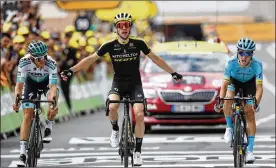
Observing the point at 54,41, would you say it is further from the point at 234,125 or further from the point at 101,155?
the point at 234,125

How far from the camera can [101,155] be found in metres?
19.8

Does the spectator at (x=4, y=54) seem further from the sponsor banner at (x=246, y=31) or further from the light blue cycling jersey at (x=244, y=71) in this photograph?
the sponsor banner at (x=246, y=31)

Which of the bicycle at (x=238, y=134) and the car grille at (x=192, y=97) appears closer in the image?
the bicycle at (x=238, y=134)

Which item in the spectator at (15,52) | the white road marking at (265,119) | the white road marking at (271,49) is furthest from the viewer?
the white road marking at (271,49)

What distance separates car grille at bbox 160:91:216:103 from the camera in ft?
73.8

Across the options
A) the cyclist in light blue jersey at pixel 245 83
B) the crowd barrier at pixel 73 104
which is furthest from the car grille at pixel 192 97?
the cyclist in light blue jersey at pixel 245 83

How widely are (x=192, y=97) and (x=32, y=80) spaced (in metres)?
6.47

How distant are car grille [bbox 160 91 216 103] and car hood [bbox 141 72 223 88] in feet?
0.55

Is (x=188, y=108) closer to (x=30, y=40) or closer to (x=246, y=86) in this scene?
(x=30, y=40)

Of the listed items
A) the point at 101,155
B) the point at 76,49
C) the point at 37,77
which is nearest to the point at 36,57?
the point at 37,77

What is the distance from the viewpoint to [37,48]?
15828mm

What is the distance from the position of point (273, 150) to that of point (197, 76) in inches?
120

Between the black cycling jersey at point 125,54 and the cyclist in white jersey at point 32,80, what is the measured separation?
2.91 feet

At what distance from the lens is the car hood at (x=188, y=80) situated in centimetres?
2267
